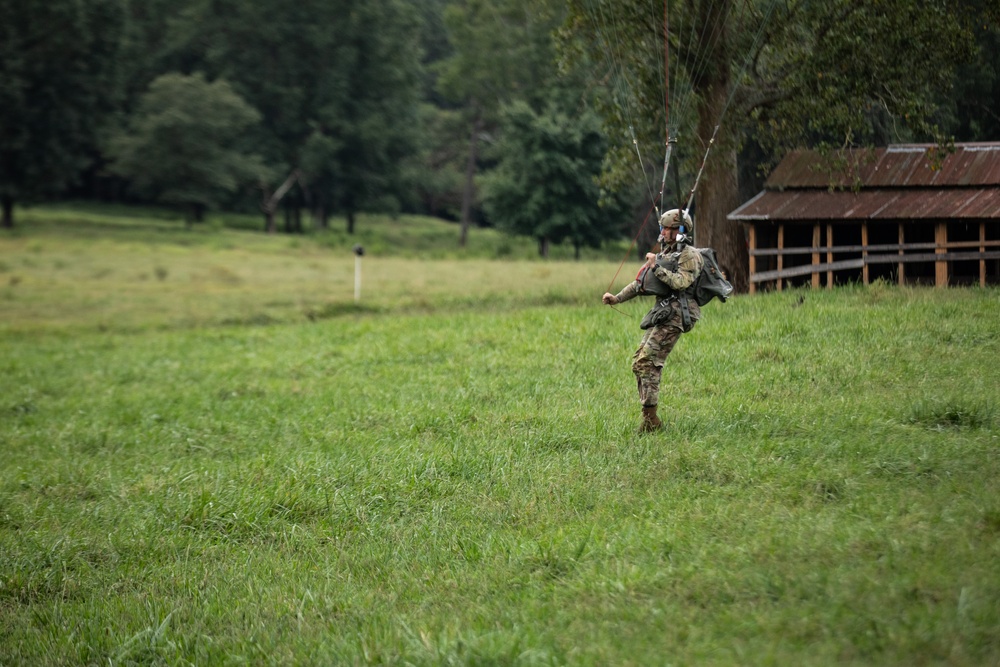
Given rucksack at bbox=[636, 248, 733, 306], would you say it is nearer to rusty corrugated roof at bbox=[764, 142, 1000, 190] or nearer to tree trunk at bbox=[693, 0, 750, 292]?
tree trunk at bbox=[693, 0, 750, 292]

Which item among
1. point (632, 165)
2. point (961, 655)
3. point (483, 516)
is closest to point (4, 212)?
point (632, 165)

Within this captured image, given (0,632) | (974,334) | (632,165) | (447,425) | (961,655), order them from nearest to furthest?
1. (961,655)
2. (0,632)
3. (447,425)
4. (974,334)
5. (632,165)

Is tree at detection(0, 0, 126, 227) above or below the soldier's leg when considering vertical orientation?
above

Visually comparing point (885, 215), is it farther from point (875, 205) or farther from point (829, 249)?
point (829, 249)

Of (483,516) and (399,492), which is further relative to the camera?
(399,492)

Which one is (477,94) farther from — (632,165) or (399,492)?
(399,492)

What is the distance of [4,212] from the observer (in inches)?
2331

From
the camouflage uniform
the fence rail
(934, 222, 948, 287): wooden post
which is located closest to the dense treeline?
the fence rail

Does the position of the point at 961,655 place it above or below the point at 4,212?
below

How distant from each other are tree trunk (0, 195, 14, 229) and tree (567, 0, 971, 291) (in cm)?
4606

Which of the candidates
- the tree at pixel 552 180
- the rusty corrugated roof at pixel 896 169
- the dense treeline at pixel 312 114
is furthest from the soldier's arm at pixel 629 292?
the tree at pixel 552 180

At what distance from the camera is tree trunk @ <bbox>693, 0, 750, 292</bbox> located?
2327cm

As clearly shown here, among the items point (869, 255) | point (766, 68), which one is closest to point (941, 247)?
point (869, 255)

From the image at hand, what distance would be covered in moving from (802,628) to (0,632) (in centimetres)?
548
